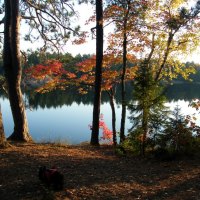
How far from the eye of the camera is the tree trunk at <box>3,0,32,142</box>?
13088mm

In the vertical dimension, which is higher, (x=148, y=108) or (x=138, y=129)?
(x=148, y=108)

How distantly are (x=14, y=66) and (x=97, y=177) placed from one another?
→ 22.8ft

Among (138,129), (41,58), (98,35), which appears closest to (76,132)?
(41,58)

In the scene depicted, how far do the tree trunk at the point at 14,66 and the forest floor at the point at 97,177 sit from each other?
3116 millimetres

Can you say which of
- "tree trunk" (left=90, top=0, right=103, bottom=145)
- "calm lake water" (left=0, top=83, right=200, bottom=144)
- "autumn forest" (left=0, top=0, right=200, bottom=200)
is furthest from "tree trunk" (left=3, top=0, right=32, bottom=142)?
"calm lake water" (left=0, top=83, right=200, bottom=144)

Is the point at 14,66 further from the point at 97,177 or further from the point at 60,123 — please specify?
the point at 60,123

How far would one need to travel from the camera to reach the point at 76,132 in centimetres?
3259

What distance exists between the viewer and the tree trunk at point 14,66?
13088mm

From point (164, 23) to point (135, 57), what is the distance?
2.34 metres

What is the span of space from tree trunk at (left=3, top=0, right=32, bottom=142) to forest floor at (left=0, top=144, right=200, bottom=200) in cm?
312

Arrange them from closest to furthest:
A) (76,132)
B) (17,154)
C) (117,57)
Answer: (17,154)
(117,57)
(76,132)

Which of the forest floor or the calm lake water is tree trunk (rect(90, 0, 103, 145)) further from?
the calm lake water

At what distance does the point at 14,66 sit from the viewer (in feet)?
43.5

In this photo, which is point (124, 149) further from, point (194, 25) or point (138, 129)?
point (194, 25)
